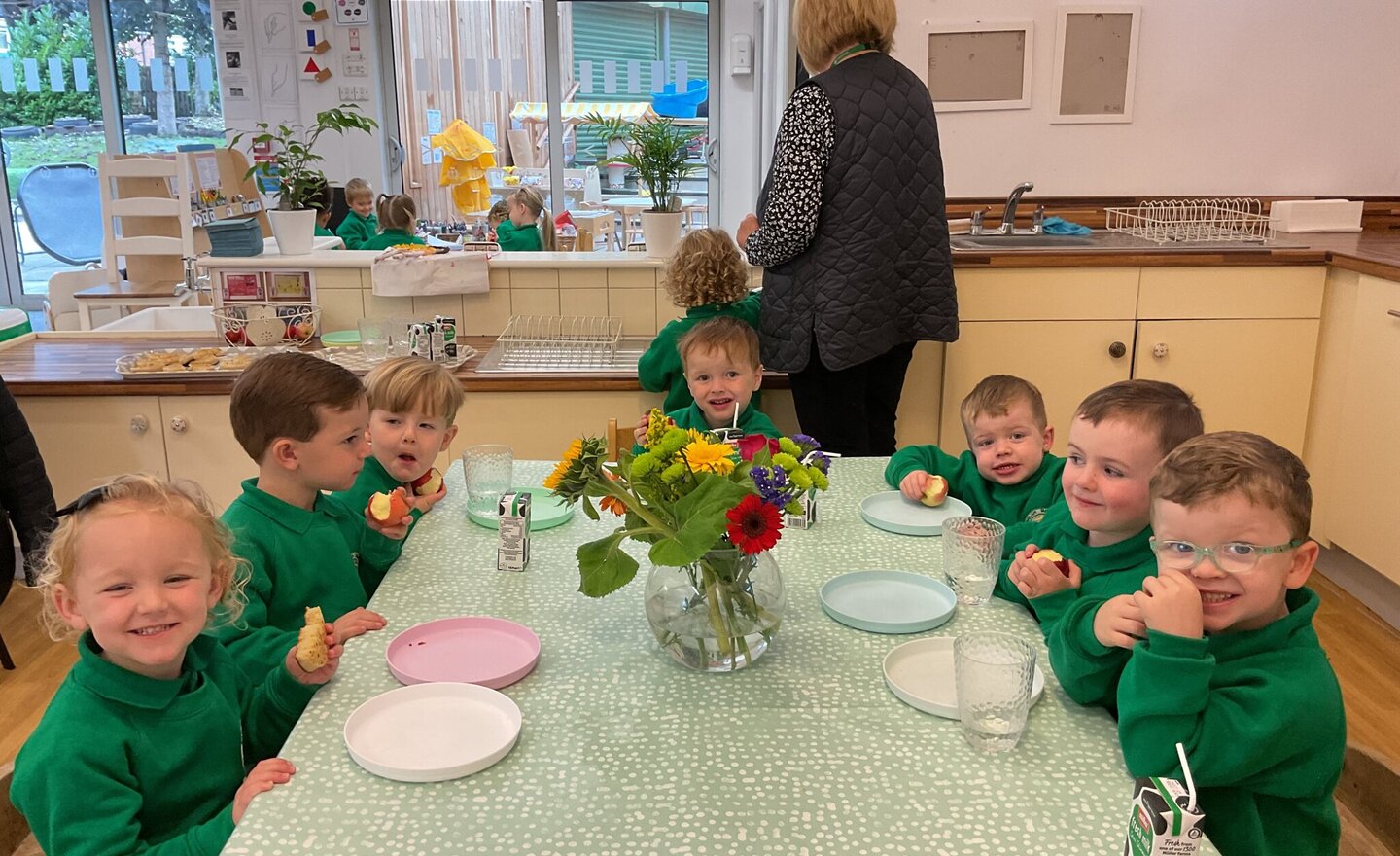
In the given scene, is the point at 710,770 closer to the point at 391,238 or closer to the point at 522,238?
the point at 522,238

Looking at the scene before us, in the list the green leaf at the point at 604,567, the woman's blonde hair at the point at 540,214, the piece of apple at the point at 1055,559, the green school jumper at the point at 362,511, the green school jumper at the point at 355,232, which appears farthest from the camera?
the green school jumper at the point at 355,232

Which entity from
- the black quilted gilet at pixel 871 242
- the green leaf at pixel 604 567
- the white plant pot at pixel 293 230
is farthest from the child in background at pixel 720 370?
the white plant pot at pixel 293 230

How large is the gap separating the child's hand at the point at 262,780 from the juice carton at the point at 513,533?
52cm

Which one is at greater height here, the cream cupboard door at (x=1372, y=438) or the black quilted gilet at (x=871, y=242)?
the black quilted gilet at (x=871, y=242)

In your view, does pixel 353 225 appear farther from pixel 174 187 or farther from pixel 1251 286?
pixel 1251 286

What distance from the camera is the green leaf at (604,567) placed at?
1.17 m

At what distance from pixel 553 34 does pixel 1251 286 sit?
15.6 feet

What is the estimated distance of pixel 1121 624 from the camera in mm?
1082

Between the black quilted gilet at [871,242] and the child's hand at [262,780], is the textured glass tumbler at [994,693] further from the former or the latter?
the black quilted gilet at [871,242]

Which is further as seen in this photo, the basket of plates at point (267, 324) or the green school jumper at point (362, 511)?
the basket of plates at point (267, 324)

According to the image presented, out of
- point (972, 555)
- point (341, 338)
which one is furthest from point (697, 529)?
point (341, 338)

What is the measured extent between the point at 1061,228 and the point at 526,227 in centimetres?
237

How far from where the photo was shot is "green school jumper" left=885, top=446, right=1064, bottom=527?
5.62ft

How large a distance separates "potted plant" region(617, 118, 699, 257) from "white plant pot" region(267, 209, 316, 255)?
0.99 m
